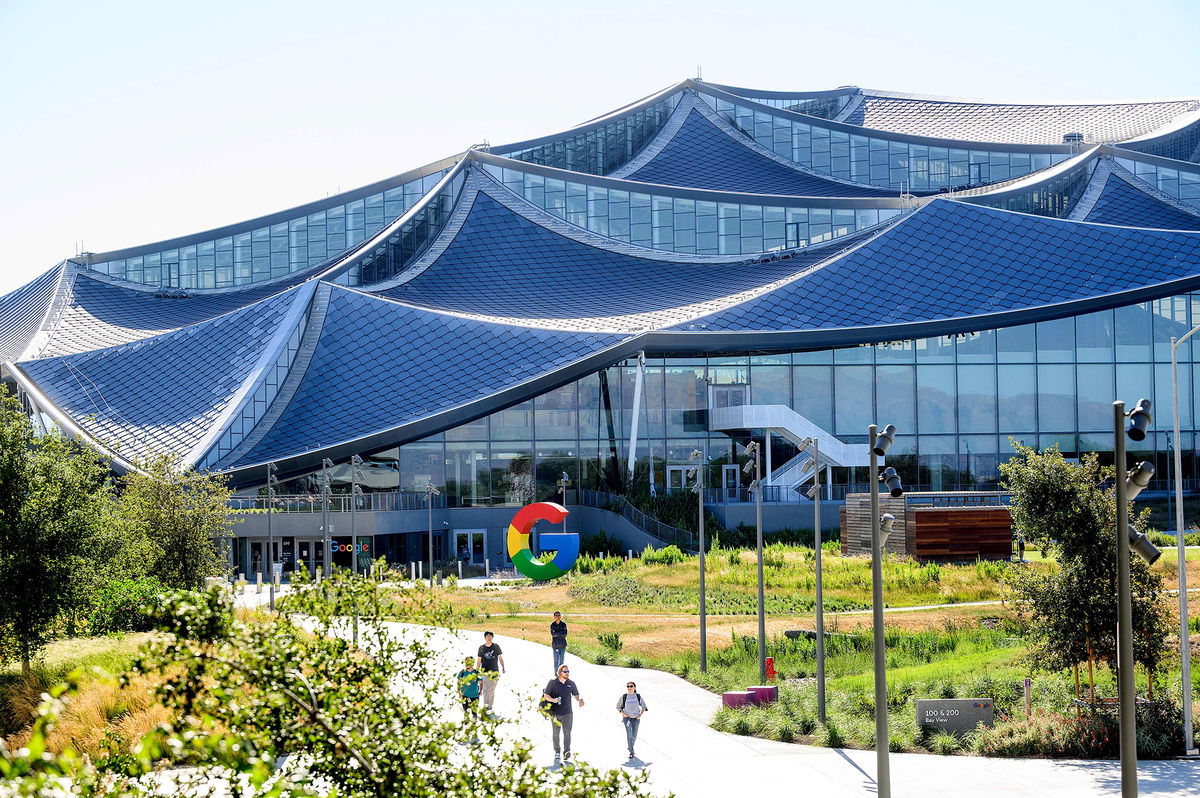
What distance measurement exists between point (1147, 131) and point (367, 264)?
186ft

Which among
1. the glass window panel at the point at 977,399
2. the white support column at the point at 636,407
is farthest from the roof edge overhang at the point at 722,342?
the glass window panel at the point at 977,399

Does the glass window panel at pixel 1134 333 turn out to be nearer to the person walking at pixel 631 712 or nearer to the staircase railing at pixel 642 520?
the staircase railing at pixel 642 520

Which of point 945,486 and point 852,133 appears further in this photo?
point 852,133

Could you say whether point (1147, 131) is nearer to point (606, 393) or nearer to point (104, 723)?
point (606, 393)

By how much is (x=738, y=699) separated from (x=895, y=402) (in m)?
37.9

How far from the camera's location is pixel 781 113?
83000mm

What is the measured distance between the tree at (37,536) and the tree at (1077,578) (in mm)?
17602

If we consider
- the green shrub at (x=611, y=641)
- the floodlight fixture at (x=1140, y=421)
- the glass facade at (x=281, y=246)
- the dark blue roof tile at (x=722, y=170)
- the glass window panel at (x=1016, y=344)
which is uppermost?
the dark blue roof tile at (x=722, y=170)

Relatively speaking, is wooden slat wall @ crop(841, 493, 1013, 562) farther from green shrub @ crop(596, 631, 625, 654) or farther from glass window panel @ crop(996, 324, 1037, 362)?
glass window panel @ crop(996, 324, 1037, 362)

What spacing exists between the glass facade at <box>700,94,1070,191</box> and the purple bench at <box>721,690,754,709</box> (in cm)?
6346

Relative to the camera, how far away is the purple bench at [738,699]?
2220 centimetres

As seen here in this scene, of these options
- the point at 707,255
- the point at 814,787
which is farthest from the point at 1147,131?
the point at 814,787

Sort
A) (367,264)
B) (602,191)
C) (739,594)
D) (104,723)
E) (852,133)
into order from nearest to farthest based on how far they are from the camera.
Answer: (104,723), (739,594), (367,264), (602,191), (852,133)

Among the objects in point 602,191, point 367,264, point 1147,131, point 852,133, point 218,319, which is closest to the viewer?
point 218,319
